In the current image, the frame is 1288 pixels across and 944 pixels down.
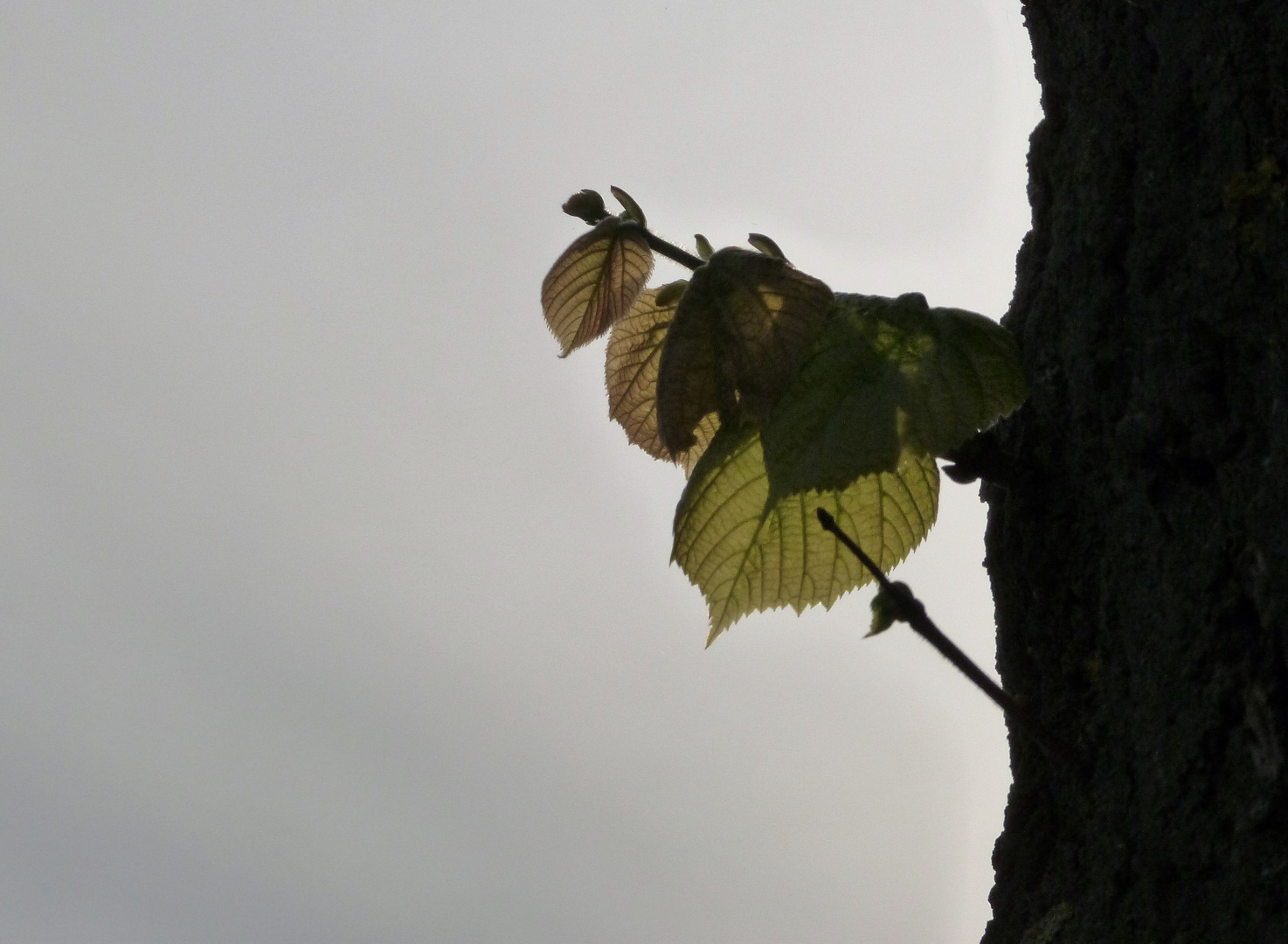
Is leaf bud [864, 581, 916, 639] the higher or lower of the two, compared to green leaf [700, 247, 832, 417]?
lower

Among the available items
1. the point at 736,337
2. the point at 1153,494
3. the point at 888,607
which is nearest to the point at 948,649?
the point at 888,607

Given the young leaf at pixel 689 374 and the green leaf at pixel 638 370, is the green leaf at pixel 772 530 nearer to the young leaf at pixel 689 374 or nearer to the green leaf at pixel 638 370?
the young leaf at pixel 689 374

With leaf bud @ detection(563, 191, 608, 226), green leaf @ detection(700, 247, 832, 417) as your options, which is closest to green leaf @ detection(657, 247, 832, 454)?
green leaf @ detection(700, 247, 832, 417)

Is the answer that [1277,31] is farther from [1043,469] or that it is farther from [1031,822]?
[1031,822]

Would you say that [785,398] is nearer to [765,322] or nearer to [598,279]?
[765,322]

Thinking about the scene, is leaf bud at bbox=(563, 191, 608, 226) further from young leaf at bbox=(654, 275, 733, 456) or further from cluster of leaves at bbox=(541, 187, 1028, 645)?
young leaf at bbox=(654, 275, 733, 456)

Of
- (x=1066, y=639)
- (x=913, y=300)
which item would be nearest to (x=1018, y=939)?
(x=1066, y=639)

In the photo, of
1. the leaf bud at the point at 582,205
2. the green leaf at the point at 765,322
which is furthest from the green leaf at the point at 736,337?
the leaf bud at the point at 582,205
